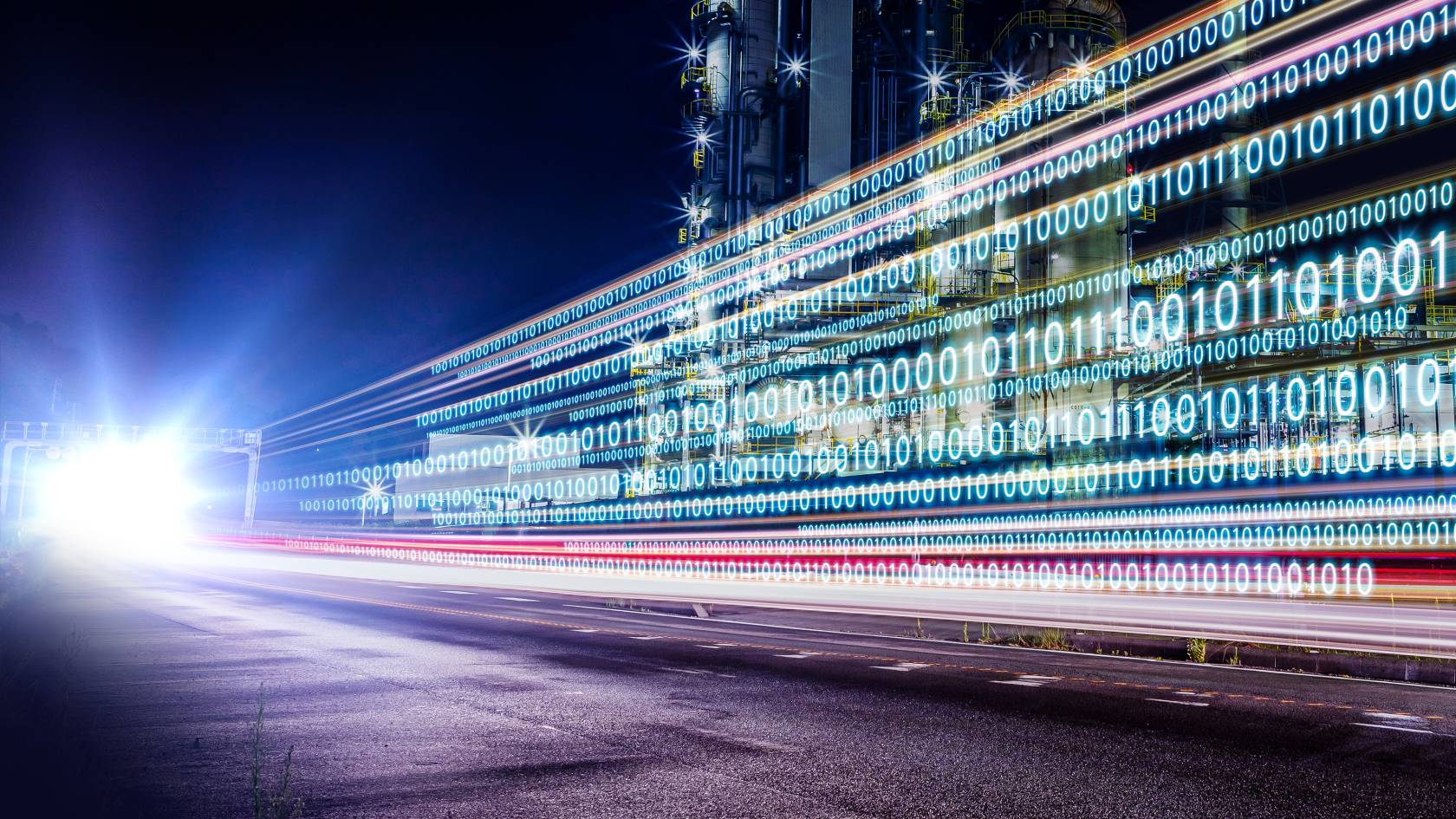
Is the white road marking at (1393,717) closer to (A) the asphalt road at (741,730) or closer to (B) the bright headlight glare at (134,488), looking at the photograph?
(A) the asphalt road at (741,730)

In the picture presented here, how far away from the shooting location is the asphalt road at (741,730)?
6008 mm

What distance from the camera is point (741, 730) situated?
26.7 feet

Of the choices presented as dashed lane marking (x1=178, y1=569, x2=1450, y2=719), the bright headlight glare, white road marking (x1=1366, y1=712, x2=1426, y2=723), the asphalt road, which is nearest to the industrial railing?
the bright headlight glare

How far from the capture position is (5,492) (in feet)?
219

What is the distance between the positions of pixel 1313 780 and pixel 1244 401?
1226 inches

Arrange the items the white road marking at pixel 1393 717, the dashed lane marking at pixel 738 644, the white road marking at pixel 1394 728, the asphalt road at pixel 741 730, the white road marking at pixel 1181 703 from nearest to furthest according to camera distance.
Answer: the asphalt road at pixel 741 730 < the white road marking at pixel 1394 728 < the white road marking at pixel 1393 717 < the white road marking at pixel 1181 703 < the dashed lane marking at pixel 738 644

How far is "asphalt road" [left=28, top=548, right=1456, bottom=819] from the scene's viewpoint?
601cm

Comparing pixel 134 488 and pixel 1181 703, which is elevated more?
pixel 134 488

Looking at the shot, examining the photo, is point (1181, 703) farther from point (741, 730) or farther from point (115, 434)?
point (115, 434)

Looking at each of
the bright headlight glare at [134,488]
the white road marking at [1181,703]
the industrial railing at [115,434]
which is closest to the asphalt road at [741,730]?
the white road marking at [1181,703]

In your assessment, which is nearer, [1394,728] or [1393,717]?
[1394,728]

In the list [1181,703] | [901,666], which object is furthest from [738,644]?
[1181,703]

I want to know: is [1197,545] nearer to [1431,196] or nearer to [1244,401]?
[1244,401]

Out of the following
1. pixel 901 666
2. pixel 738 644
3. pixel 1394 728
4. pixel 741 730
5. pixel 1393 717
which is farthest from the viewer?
pixel 738 644
